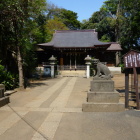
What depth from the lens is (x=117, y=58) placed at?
1254 inches

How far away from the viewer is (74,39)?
1184 inches

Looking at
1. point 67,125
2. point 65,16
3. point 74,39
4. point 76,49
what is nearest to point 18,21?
point 67,125

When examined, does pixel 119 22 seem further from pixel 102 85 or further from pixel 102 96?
pixel 102 96

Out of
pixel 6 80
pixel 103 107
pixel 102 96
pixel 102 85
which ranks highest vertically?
pixel 102 85

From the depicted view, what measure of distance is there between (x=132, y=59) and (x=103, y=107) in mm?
2049

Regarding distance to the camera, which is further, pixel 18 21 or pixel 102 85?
pixel 18 21

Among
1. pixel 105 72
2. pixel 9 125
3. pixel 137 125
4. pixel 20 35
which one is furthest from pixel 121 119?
pixel 20 35

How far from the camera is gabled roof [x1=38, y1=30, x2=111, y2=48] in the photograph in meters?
27.2

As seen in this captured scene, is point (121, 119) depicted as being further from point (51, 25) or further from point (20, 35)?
point (51, 25)

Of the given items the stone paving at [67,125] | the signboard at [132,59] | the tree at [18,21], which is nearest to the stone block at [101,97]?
the stone paving at [67,125]

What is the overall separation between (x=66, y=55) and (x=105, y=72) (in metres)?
21.1

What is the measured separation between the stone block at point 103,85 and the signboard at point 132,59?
932 mm

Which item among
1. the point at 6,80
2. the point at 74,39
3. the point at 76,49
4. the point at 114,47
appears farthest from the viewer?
the point at 74,39

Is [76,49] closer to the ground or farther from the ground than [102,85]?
farther from the ground
